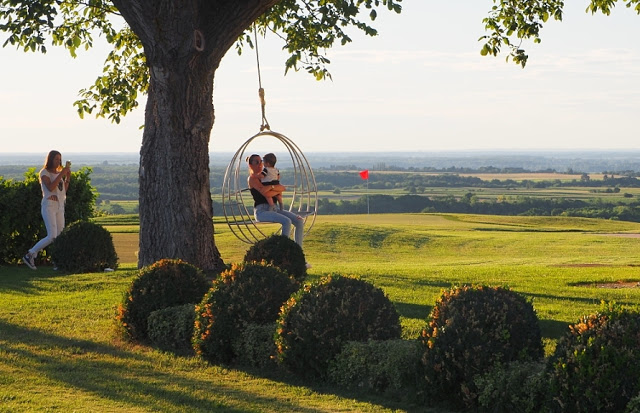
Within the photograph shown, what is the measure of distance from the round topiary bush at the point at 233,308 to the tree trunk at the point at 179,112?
4.83 meters

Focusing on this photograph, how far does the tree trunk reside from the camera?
535 inches

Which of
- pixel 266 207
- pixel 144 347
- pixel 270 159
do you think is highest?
pixel 270 159

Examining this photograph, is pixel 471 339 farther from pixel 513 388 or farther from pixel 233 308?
pixel 233 308

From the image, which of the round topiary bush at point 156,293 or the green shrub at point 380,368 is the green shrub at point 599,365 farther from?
the round topiary bush at point 156,293

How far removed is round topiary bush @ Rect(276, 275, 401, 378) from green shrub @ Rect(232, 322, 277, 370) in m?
0.30

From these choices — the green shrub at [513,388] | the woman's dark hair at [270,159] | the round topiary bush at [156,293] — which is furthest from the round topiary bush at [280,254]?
the green shrub at [513,388]

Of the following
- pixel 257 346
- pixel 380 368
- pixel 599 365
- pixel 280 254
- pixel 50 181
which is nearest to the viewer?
pixel 599 365

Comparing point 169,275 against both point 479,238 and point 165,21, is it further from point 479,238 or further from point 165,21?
point 479,238

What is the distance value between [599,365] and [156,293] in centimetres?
548

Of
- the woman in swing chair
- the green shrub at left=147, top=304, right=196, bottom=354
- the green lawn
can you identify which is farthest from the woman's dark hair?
the green shrub at left=147, top=304, right=196, bottom=354

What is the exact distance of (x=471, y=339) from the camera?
700 cm

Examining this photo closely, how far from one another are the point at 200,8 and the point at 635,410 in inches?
391

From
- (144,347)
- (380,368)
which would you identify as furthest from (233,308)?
(380,368)

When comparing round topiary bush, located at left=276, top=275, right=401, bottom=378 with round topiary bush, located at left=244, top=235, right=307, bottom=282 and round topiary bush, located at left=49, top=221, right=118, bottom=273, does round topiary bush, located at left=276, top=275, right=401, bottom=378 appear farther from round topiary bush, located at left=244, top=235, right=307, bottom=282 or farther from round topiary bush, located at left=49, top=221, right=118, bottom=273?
round topiary bush, located at left=49, top=221, right=118, bottom=273
